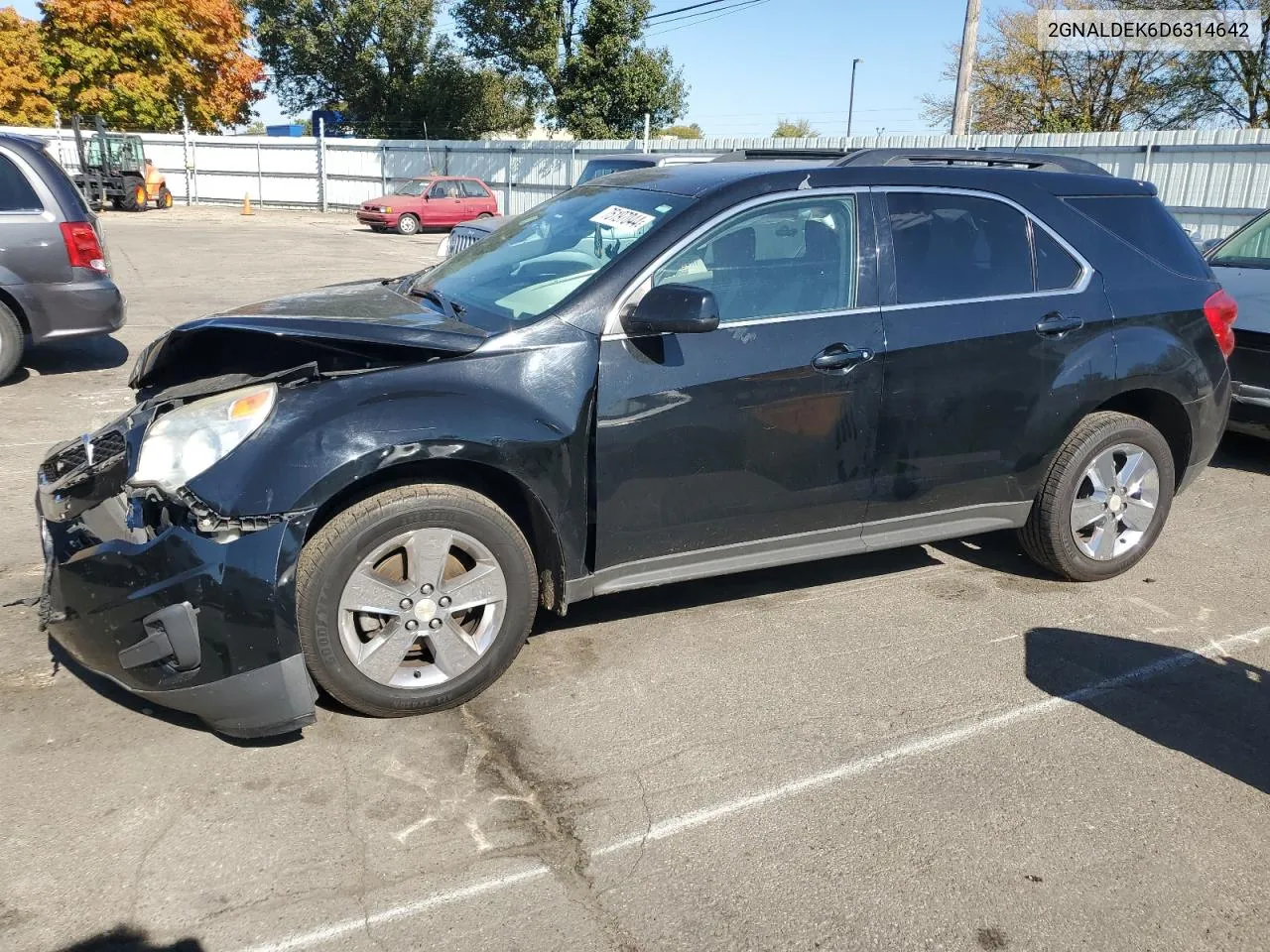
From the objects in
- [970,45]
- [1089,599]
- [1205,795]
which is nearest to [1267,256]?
[1089,599]

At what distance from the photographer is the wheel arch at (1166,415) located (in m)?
5.05

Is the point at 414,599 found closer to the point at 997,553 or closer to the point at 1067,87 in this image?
the point at 997,553

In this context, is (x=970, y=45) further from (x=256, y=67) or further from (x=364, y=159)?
(x=256, y=67)

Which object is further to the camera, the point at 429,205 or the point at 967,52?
the point at 429,205

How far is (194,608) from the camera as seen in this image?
311cm

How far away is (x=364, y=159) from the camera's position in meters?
36.0

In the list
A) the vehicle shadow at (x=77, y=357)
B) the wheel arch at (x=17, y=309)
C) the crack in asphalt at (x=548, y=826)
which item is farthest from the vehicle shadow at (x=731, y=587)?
the vehicle shadow at (x=77, y=357)

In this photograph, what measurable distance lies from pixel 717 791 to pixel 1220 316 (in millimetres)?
3574

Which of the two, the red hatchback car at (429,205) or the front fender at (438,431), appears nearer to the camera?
the front fender at (438,431)

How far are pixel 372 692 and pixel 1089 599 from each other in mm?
3265

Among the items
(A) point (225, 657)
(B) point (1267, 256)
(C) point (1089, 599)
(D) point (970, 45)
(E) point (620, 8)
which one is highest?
(E) point (620, 8)

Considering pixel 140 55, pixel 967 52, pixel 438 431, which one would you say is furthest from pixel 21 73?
pixel 438 431

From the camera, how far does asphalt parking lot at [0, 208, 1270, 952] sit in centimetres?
271

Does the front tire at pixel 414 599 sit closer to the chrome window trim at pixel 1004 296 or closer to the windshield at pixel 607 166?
the chrome window trim at pixel 1004 296
